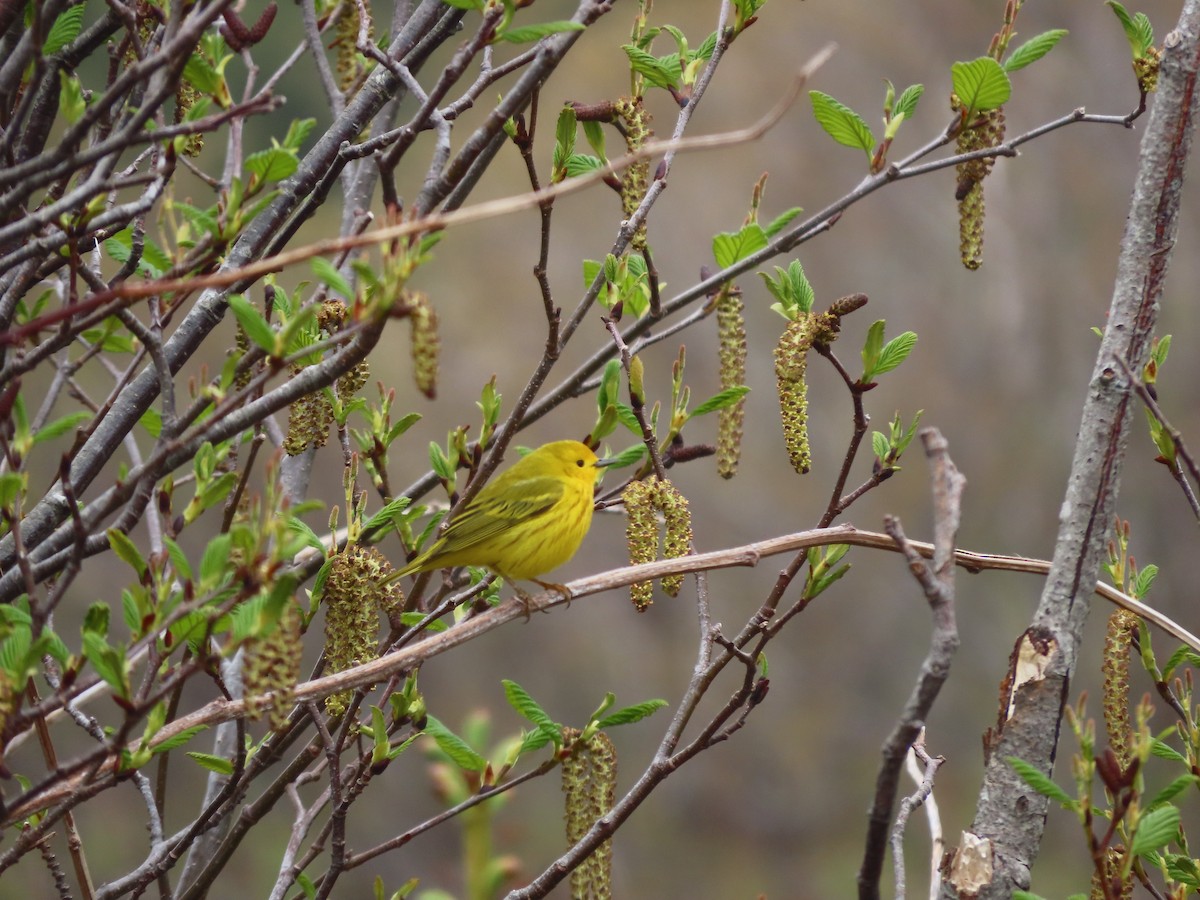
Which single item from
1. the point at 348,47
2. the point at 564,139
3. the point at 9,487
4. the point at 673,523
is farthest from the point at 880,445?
the point at 348,47

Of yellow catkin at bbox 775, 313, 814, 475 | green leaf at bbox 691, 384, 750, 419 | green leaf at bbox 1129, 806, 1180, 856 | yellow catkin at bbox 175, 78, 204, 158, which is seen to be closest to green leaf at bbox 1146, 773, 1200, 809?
green leaf at bbox 1129, 806, 1180, 856

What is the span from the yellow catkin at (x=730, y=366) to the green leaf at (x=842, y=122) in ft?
1.12

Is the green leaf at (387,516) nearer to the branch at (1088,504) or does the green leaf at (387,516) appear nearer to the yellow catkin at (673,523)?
the yellow catkin at (673,523)

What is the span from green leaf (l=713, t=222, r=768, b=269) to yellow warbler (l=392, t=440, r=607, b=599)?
1.89 ft

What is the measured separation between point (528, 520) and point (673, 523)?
2.96 feet

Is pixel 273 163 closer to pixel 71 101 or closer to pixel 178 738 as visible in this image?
pixel 71 101

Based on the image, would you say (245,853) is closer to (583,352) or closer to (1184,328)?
(583,352)

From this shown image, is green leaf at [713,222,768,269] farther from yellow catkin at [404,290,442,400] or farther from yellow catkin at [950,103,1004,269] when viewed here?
yellow catkin at [404,290,442,400]

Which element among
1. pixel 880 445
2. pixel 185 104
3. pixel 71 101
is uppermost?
pixel 185 104

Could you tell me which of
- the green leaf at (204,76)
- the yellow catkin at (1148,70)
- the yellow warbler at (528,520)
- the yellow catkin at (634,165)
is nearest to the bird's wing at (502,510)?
the yellow warbler at (528,520)

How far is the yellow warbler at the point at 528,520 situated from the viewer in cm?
239

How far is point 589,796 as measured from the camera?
1.77m

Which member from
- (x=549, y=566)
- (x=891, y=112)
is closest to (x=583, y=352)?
(x=549, y=566)

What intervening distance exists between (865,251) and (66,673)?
5998mm
